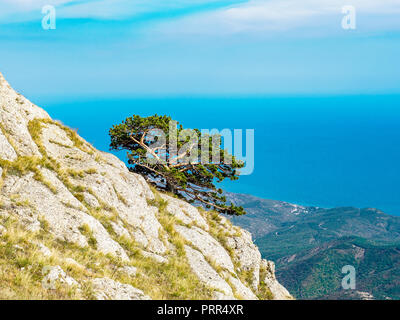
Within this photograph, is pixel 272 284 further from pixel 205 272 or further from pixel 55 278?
pixel 55 278

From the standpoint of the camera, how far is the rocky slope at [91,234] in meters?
12.1

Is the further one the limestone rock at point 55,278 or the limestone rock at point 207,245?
the limestone rock at point 207,245

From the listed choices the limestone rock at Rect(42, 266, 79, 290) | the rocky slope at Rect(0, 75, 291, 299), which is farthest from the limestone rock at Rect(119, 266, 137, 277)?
the limestone rock at Rect(42, 266, 79, 290)

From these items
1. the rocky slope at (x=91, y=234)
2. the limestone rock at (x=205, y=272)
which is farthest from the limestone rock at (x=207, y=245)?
the limestone rock at (x=205, y=272)

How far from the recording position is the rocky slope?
39.6ft

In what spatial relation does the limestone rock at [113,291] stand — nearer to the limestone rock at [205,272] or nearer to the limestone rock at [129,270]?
the limestone rock at [129,270]

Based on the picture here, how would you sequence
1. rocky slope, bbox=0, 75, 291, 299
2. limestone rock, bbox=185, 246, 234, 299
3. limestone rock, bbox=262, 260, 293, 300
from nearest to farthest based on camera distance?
1. rocky slope, bbox=0, 75, 291, 299
2. limestone rock, bbox=185, 246, 234, 299
3. limestone rock, bbox=262, 260, 293, 300

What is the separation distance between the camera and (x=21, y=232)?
1325 cm

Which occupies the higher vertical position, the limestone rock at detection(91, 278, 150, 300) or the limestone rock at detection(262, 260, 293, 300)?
the limestone rock at detection(262, 260, 293, 300)

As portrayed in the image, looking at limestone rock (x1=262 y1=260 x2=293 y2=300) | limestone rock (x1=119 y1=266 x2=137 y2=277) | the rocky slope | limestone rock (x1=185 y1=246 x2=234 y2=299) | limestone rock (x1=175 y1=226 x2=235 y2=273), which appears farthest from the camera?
limestone rock (x1=262 y1=260 x2=293 y2=300)

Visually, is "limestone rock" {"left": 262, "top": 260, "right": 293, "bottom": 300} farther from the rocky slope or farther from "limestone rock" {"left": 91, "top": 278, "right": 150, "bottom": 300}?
"limestone rock" {"left": 91, "top": 278, "right": 150, "bottom": 300}

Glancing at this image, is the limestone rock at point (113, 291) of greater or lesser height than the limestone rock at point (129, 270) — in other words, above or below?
below

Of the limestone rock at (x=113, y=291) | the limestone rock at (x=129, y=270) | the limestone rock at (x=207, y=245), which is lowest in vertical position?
the limestone rock at (x=113, y=291)
